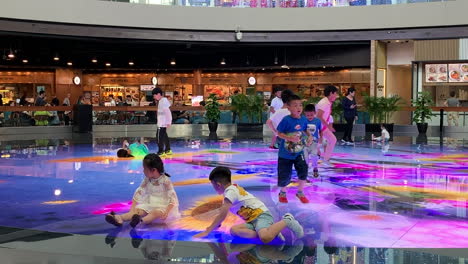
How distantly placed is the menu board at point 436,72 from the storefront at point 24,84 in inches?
750

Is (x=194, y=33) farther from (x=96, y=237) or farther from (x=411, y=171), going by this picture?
(x=96, y=237)

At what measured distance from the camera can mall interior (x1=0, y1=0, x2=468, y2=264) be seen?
5.30 meters

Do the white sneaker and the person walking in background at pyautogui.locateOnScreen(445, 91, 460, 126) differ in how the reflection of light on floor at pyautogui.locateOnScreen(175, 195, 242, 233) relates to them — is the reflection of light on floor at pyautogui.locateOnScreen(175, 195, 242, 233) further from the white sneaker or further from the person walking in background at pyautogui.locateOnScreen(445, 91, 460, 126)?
the person walking in background at pyautogui.locateOnScreen(445, 91, 460, 126)

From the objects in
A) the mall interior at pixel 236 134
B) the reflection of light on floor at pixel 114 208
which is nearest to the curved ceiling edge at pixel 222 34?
the mall interior at pixel 236 134

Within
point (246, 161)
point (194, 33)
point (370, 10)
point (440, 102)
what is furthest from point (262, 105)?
point (246, 161)

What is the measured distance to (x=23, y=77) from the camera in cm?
3108

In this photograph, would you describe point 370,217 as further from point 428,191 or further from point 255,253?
point 428,191

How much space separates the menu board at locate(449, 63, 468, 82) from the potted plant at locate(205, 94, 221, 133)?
1053 cm

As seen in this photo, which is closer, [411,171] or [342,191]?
[342,191]

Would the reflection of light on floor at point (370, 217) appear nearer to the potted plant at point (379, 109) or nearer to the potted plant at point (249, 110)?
the potted plant at point (379, 109)

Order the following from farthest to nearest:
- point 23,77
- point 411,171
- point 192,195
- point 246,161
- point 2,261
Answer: point 23,77 → point 246,161 → point 411,171 → point 192,195 → point 2,261

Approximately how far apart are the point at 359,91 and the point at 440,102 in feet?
12.9

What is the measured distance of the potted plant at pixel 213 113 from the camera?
2377cm

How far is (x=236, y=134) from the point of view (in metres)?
22.5
